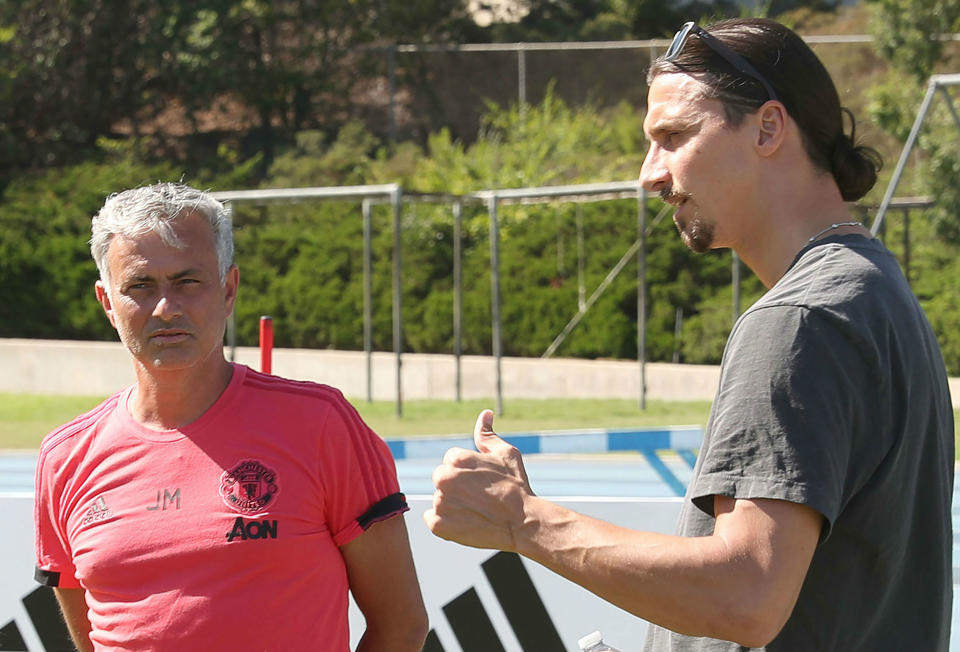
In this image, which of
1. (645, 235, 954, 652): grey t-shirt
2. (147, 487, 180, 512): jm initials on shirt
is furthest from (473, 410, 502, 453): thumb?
(147, 487, 180, 512): jm initials on shirt

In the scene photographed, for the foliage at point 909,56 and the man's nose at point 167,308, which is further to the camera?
the foliage at point 909,56

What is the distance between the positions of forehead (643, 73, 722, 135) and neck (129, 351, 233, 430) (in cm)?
93

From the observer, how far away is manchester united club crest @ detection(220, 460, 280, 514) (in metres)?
1.94

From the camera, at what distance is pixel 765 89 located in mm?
1471

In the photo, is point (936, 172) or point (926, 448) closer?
point (926, 448)

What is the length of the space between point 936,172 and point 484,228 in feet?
21.0

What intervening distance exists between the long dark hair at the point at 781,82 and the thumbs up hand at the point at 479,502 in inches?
20.7

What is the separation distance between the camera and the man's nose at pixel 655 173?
155 cm

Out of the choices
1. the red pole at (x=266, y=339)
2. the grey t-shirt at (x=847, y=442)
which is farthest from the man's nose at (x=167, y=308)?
the red pole at (x=266, y=339)

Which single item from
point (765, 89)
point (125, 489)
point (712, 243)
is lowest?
point (125, 489)

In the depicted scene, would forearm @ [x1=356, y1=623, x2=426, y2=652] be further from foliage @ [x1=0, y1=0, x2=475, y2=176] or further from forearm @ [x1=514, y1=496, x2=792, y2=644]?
foliage @ [x1=0, y1=0, x2=475, y2=176]

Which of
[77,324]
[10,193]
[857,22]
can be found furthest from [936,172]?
[10,193]

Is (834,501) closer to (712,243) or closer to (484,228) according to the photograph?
(712,243)

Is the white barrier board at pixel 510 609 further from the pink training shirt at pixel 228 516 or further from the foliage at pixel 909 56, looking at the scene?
the foliage at pixel 909 56
